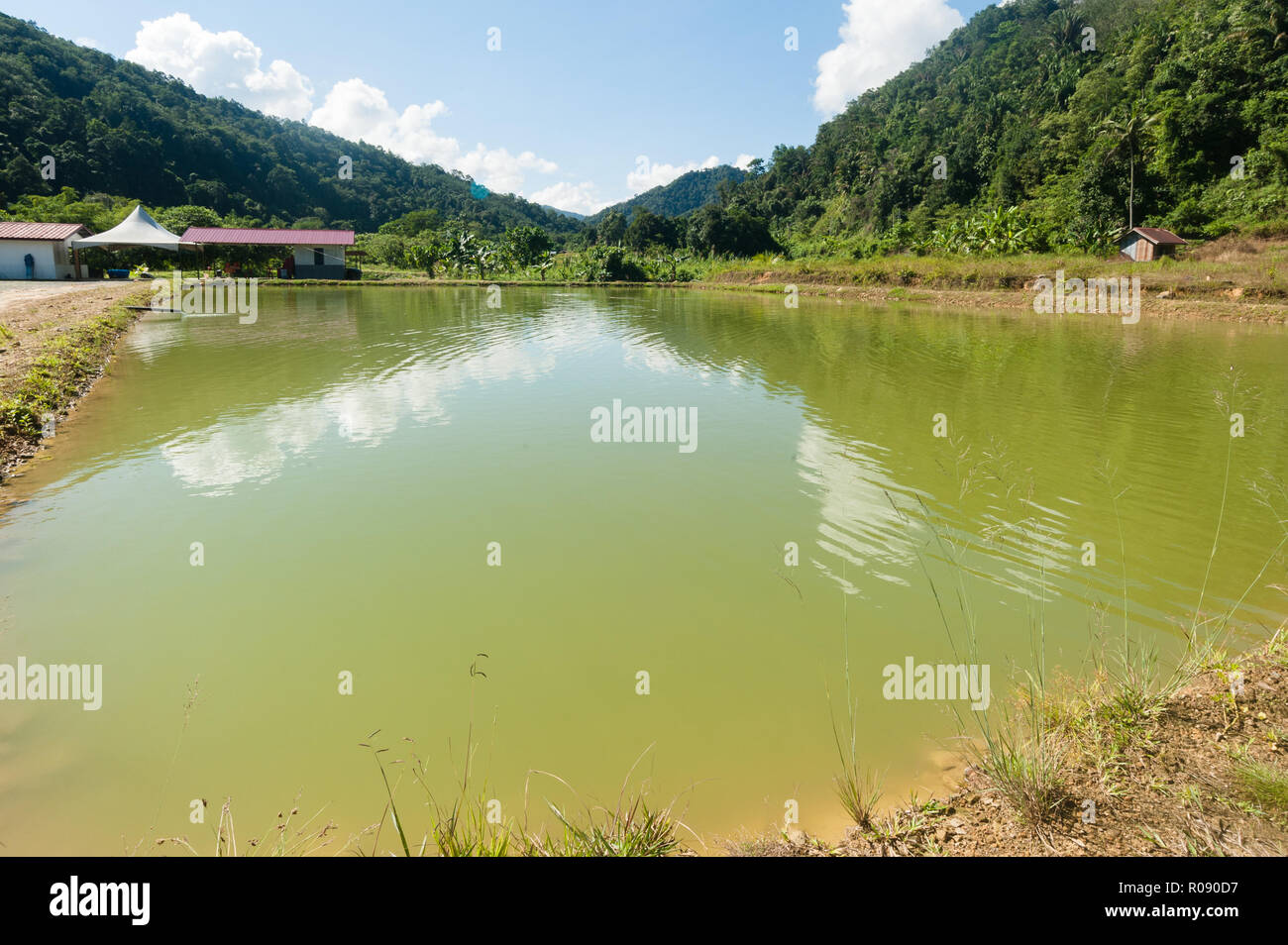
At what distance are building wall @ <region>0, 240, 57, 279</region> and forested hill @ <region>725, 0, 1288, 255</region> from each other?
158ft

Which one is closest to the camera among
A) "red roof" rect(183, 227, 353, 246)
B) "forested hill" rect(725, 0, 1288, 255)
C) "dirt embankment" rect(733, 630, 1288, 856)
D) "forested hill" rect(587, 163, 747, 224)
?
"dirt embankment" rect(733, 630, 1288, 856)

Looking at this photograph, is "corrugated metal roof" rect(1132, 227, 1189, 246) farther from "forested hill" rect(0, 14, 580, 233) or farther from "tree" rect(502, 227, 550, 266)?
"forested hill" rect(0, 14, 580, 233)

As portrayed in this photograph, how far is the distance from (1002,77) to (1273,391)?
79.9 meters

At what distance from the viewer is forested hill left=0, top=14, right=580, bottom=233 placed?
57.9 metres

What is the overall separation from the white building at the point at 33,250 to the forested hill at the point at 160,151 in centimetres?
2611

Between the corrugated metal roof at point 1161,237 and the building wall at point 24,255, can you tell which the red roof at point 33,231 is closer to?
the building wall at point 24,255

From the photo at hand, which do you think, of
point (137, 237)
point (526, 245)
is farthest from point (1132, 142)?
point (137, 237)

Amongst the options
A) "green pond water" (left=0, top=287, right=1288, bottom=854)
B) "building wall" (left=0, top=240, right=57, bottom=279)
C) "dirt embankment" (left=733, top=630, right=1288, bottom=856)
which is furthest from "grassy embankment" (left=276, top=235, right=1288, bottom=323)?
"dirt embankment" (left=733, top=630, right=1288, bottom=856)

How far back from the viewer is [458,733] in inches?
129

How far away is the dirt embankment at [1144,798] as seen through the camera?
217 centimetres

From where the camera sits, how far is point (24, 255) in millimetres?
30469
